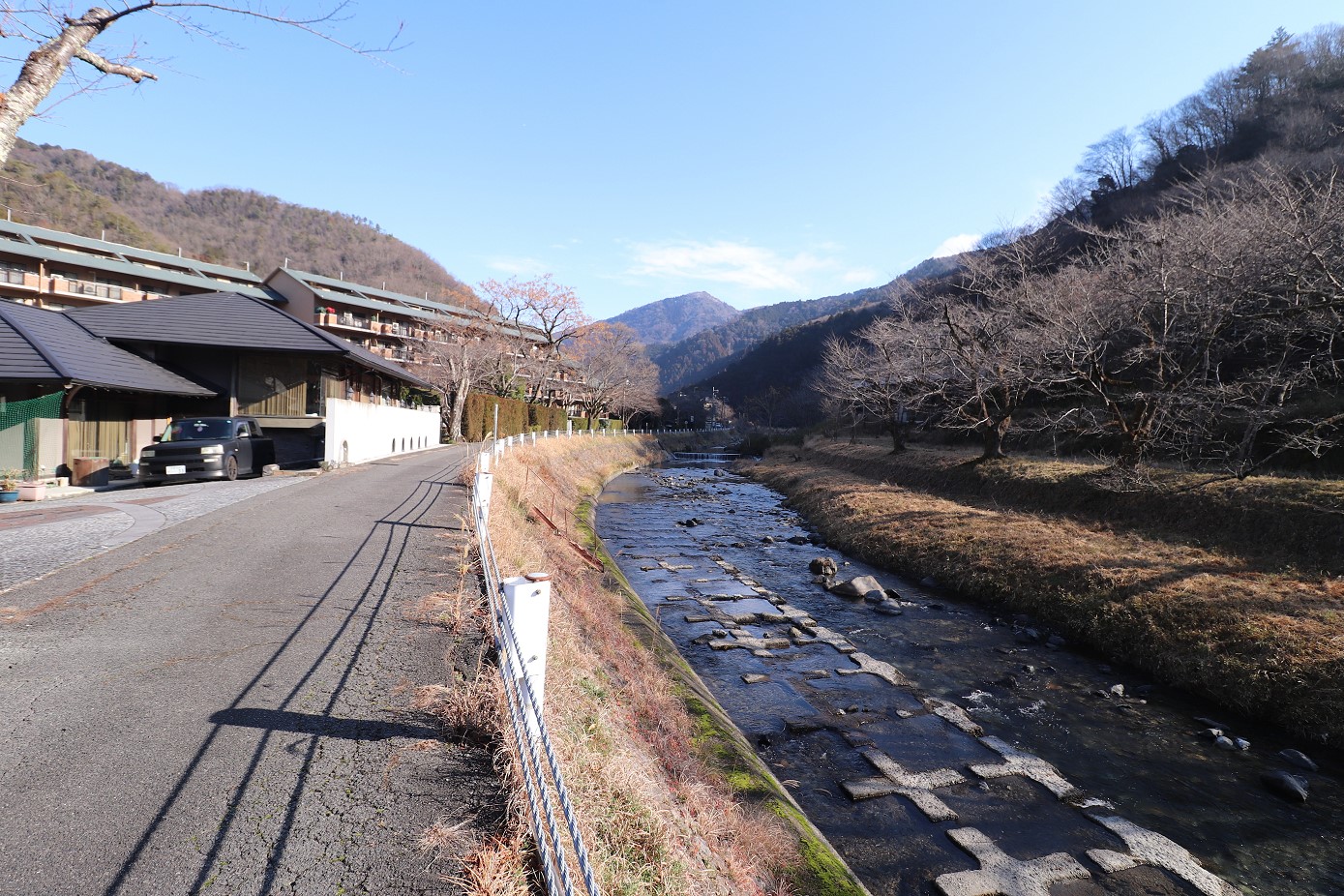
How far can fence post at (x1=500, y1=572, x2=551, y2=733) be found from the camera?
3088 mm

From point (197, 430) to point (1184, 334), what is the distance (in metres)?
23.2

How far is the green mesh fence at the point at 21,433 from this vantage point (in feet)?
41.0

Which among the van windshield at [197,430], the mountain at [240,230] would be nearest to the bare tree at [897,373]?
the van windshield at [197,430]

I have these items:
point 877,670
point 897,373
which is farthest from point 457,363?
point 877,670

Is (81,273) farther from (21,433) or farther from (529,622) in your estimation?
(529,622)

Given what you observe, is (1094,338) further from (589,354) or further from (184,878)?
(589,354)

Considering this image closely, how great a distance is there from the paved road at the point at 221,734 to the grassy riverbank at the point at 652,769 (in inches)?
27.9

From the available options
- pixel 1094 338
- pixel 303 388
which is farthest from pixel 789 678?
pixel 303 388

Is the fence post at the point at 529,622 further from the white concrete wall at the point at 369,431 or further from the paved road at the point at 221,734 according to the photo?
the white concrete wall at the point at 369,431

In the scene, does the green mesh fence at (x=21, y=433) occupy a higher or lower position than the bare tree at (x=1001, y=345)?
lower

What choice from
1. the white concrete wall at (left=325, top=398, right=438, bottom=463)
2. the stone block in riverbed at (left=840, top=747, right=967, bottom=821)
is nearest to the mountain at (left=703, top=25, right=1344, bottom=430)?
the stone block in riverbed at (left=840, top=747, right=967, bottom=821)

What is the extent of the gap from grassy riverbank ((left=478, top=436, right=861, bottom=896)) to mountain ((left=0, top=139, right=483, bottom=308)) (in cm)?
4218

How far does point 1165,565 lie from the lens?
35.4 ft

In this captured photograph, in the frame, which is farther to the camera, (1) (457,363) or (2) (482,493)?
(1) (457,363)
